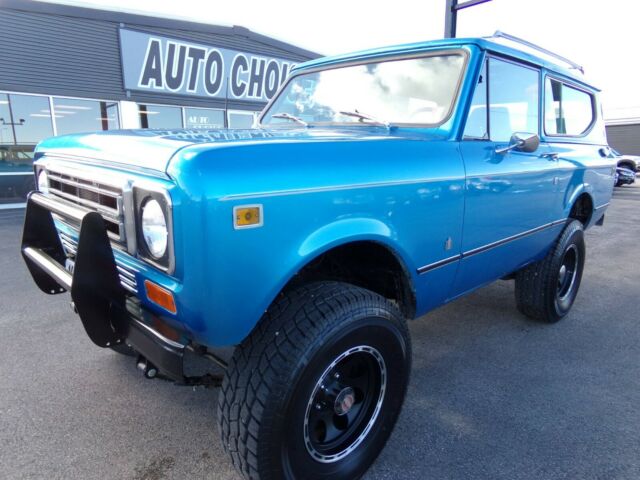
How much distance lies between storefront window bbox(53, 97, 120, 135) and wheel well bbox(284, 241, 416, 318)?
912 centimetres

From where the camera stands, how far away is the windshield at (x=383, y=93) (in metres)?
2.50

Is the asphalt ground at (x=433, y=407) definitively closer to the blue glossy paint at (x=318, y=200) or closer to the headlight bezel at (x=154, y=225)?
the blue glossy paint at (x=318, y=200)

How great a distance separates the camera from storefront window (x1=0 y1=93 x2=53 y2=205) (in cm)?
937

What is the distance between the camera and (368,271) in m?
2.28

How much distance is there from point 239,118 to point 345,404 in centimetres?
1207

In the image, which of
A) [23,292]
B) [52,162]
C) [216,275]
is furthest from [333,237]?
[23,292]

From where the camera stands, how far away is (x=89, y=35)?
10156 mm

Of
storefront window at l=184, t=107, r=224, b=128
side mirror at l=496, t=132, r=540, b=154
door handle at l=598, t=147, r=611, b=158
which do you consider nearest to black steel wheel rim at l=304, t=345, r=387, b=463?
side mirror at l=496, t=132, r=540, b=154

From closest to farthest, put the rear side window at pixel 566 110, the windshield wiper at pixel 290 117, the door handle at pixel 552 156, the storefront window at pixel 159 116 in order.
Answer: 1. the windshield wiper at pixel 290 117
2. the door handle at pixel 552 156
3. the rear side window at pixel 566 110
4. the storefront window at pixel 159 116

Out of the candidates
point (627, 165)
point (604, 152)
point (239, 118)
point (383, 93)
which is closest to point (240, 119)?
point (239, 118)

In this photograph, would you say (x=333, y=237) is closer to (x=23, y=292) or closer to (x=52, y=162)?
(x=52, y=162)

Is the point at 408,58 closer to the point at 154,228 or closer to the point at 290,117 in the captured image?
the point at 290,117

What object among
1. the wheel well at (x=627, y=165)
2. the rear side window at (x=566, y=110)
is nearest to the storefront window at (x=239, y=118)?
the rear side window at (x=566, y=110)

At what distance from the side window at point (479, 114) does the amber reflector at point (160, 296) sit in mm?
1754
